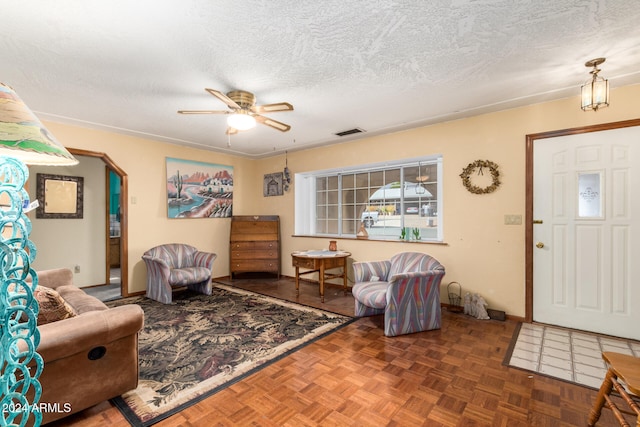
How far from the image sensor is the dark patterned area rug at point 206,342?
1966mm

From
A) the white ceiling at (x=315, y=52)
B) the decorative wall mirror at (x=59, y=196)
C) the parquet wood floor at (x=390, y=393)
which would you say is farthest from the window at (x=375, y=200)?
the decorative wall mirror at (x=59, y=196)

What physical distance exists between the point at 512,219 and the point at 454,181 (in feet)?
2.60

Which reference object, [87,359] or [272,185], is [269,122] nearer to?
[87,359]

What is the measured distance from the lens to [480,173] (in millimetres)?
3557

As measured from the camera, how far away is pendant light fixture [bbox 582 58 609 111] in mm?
2352

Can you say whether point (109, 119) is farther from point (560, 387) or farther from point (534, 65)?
point (560, 387)

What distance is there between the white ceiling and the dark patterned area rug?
240 centimetres

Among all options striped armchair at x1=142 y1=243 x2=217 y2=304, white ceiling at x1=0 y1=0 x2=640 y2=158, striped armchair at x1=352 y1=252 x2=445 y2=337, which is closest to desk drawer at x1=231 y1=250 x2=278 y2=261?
striped armchair at x1=142 y1=243 x2=217 y2=304

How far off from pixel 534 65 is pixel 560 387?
2.45m

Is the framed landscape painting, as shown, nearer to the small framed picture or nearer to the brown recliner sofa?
the small framed picture

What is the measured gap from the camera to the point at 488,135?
11.5 feet

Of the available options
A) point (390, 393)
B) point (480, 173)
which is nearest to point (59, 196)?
point (390, 393)

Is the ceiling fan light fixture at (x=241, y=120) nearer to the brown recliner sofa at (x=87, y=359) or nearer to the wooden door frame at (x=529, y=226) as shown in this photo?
the brown recliner sofa at (x=87, y=359)

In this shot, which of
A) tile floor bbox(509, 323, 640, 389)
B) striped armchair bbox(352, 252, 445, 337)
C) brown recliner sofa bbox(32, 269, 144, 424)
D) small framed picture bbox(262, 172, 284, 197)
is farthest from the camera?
small framed picture bbox(262, 172, 284, 197)
